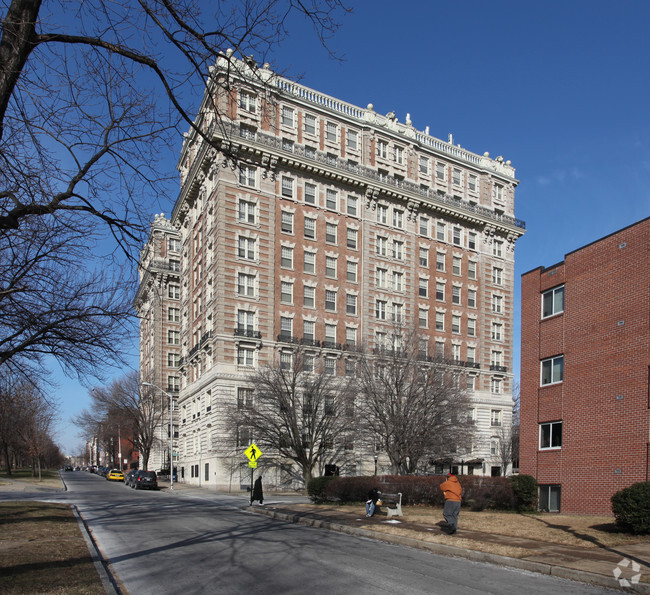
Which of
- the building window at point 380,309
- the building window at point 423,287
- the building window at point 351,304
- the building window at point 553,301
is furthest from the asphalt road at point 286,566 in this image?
the building window at point 423,287

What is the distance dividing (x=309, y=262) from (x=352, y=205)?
304 inches

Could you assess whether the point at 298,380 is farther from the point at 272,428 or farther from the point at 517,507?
the point at 517,507

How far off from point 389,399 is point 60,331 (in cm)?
2849

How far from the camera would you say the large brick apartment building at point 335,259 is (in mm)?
50375

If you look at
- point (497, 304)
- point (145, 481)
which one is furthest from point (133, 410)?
point (497, 304)

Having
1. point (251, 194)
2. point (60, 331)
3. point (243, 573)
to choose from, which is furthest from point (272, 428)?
point (243, 573)

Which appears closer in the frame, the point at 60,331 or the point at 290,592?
the point at 290,592

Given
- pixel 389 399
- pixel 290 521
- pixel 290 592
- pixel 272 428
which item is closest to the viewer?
pixel 290 592

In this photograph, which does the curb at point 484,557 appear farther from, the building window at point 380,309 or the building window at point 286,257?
the building window at point 380,309

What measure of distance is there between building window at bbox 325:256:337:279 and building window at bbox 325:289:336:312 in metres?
1.44

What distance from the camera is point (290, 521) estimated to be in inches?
848

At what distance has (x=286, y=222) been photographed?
54.1m

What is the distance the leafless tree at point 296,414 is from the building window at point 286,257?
33.3 feet

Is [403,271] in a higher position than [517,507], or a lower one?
higher
